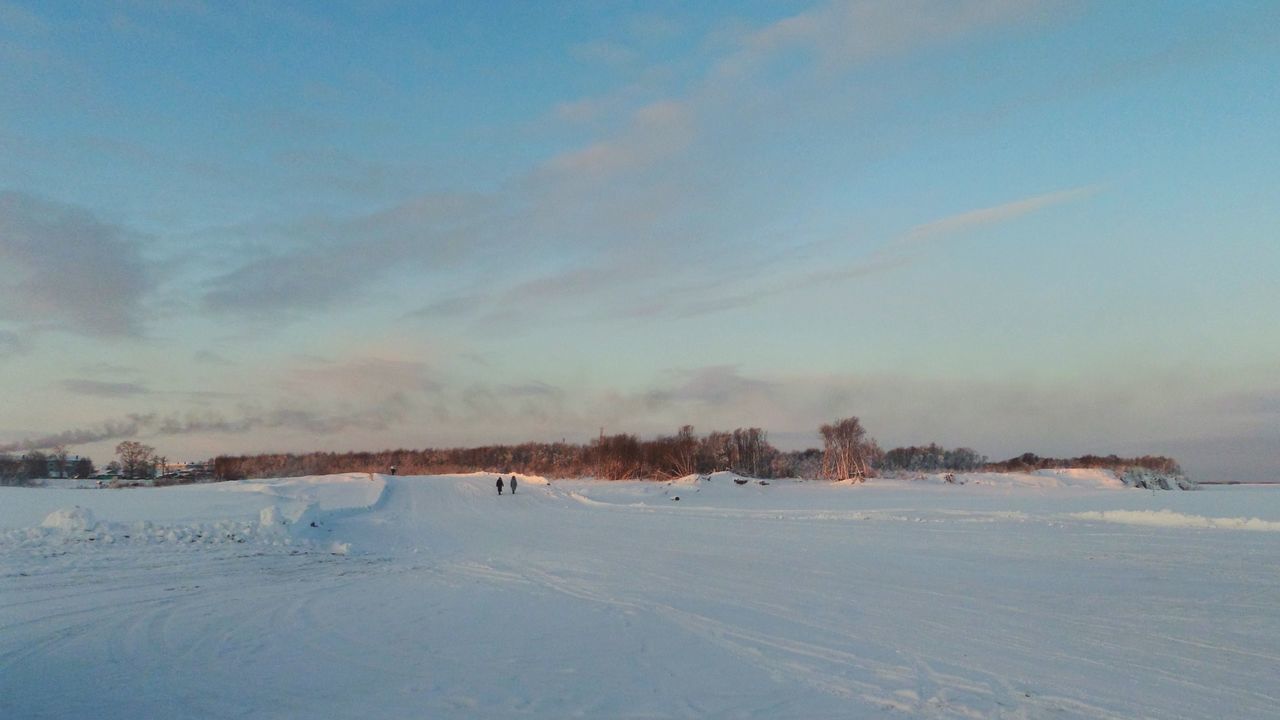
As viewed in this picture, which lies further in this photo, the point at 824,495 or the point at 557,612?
the point at 824,495

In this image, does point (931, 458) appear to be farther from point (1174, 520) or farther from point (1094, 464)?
point (1174, 520)

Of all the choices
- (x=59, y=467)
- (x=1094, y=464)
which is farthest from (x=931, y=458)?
(x=59, y=467)

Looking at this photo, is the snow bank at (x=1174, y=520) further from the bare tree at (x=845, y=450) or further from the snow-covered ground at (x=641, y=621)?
the bare tree at (x=845, y=450)

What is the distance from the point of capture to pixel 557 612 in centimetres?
952

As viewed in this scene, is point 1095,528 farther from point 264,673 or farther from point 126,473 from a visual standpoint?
point 126,473

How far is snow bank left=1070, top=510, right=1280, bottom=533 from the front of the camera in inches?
700

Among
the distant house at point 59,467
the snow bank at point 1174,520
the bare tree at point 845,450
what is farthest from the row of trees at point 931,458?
the distant house at point 59,467

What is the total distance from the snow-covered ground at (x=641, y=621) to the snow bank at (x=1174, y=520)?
0.16 meters

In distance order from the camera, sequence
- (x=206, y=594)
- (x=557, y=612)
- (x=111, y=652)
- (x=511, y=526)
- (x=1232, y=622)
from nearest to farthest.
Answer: (x=111, y=652), (x=1232, y=622), (x=557, y=612), (x=206, y=594), (x=511, y=526)

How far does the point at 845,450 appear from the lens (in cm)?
4966

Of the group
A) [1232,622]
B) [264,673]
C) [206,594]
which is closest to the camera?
[264,673]

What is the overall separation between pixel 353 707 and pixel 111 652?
3.38m

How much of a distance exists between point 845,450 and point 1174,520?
30.3 metres

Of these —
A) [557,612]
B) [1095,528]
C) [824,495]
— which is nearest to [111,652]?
[557,612]
